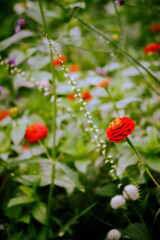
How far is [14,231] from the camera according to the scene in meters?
0.73

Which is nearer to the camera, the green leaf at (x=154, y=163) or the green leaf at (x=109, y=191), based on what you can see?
the green leaf at (x=109, y=191)

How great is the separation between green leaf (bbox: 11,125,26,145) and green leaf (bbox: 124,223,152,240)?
57 cm

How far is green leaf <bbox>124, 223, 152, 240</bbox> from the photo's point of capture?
0.64m

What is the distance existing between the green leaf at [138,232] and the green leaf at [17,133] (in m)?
0.57

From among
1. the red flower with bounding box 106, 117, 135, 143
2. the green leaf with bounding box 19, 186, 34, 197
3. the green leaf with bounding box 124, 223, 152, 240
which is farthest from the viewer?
the green leaf with bounding box 19, 186, 34, 197

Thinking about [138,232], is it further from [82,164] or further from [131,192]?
[82,164]

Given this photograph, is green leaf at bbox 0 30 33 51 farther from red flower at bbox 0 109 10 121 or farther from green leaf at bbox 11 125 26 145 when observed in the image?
red flower at bbox 0 109 10 121

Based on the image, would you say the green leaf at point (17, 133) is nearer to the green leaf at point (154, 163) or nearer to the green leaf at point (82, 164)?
the green leaf at point (82, 164)

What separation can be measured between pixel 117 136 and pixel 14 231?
0.53 metres

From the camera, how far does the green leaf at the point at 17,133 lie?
902 mm

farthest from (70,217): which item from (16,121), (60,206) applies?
(16,121)

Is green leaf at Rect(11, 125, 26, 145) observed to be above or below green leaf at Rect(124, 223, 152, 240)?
above

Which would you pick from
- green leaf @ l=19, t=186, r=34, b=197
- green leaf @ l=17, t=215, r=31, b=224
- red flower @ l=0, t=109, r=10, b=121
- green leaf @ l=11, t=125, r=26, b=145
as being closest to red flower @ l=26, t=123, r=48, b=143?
green leaf @ l=11, t=125, r=26, b=145

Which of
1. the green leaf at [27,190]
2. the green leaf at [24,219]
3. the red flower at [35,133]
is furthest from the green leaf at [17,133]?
the green leaf at [24,219]
